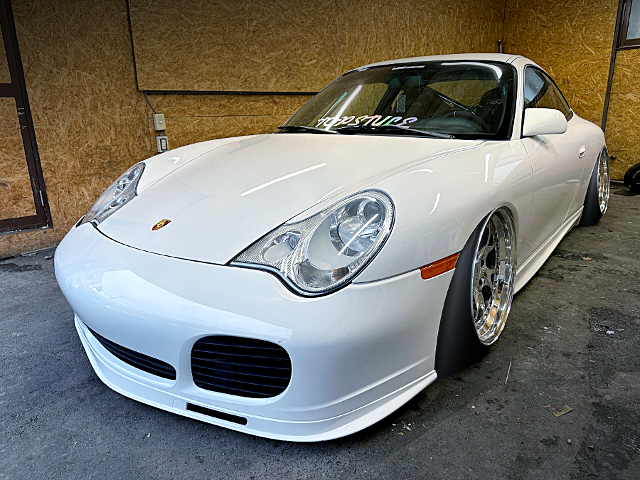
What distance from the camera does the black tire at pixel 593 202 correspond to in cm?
291

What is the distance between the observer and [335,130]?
1926mm

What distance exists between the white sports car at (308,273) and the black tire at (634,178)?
369cm

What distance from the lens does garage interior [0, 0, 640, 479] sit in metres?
1.17

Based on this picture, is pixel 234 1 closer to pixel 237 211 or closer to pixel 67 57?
pixel 67 57

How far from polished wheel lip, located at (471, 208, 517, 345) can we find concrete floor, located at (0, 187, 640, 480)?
0.41 ft

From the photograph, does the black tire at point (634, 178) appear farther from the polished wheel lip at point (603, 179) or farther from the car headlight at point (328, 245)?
the car headlight at point (328, 245)

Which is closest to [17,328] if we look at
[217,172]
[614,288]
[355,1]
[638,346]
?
[217,172]

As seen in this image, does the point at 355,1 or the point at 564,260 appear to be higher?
the point at 355,1

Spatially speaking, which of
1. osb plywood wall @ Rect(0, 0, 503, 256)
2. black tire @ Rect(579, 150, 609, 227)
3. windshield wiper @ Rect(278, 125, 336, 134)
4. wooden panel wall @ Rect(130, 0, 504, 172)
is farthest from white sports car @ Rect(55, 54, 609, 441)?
wooden panel wall @ Rect(130, 0, 504, 172)

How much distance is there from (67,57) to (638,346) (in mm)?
3550

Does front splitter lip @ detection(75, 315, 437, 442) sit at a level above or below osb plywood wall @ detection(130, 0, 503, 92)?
below

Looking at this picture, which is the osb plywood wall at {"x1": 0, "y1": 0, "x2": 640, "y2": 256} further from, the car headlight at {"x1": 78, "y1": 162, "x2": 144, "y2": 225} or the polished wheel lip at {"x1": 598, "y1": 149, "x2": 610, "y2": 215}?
the polished wheel lip at {"x1": 598, "y1": 149, "x2": 610, "y2": 215}

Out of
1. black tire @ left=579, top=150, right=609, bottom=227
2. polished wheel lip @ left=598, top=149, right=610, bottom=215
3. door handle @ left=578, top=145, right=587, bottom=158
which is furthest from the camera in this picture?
polished wheel lip @ left=598, top=149, right=610, bottom=215

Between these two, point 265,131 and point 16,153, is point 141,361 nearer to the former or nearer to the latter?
point 16,153
